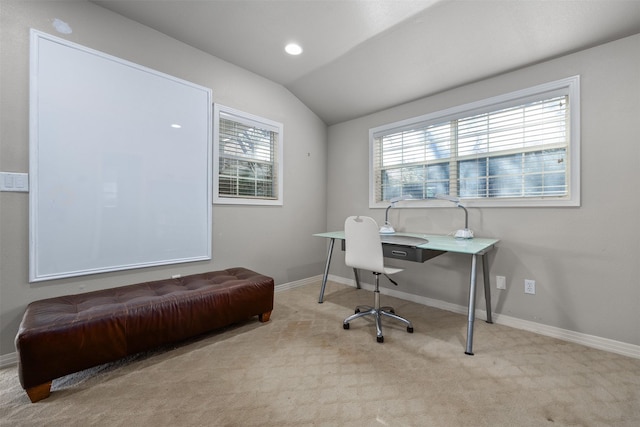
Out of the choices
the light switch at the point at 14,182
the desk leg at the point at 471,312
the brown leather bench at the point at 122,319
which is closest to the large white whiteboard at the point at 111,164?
the light switch at the point at 14,182

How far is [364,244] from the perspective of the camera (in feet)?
7.03

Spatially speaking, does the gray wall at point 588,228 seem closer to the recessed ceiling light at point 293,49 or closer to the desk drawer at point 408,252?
the desk drawer at point 408,252

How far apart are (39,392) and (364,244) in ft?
6.99

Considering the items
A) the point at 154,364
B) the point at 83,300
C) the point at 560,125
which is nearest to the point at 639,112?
the point at 560,125

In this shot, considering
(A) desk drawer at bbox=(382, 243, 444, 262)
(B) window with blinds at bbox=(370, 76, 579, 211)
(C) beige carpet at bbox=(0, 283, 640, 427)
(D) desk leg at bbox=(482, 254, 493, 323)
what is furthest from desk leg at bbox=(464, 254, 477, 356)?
(B) window with blinds at bbox=(370, 76, 579, 211)

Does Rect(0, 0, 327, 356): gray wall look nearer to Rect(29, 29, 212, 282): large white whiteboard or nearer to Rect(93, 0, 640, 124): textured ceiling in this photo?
Rect(29, 29, 212, 282): large white whiteboard

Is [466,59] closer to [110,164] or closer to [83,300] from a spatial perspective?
[110,164]

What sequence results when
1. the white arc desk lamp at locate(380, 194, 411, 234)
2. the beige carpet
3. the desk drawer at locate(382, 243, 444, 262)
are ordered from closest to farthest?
the beige carpet → the desk drawer at locate(382, 243, 444, 262) → the white arc desk lamp at locate(380, 194, 411, 234)

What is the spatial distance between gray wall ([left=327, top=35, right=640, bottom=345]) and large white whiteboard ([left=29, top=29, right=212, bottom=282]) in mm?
2649

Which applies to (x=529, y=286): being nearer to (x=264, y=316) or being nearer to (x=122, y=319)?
(x=264, y=316)

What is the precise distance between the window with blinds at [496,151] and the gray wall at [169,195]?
3.57 feet

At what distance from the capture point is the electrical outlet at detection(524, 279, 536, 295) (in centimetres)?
220

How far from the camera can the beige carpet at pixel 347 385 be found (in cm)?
129

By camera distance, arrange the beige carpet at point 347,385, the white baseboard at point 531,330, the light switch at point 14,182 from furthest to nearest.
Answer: the white baseboard at point 531,330 < the light switch at point 14,182 < the beige carpet at point 347,385
